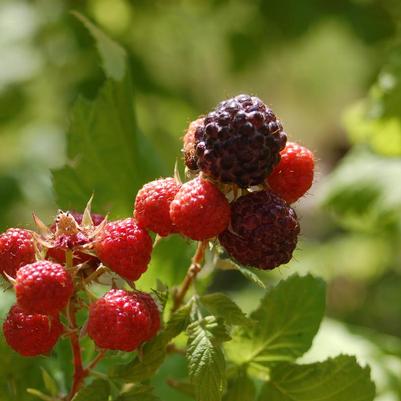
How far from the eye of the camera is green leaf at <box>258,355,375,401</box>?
2225 millimetres

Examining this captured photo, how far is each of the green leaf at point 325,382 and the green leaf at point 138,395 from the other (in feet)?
1.31

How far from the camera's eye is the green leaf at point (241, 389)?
2.29 meters

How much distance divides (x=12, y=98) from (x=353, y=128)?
244cm

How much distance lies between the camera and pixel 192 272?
2.22 m

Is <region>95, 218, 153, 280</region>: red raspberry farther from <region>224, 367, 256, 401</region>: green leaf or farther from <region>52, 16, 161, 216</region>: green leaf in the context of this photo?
<region>52, 16, 161, 216</region>: green leaf

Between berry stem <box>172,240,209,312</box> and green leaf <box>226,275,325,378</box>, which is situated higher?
berry stem <box>172,240,209,312</box>

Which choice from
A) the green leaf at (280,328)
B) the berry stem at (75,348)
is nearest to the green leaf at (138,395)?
the berry stem at (75,348)

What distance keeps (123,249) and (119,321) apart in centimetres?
17

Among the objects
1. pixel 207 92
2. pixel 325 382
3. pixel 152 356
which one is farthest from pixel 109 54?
pixel 207 92

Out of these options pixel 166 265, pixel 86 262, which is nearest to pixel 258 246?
pixel 86 262

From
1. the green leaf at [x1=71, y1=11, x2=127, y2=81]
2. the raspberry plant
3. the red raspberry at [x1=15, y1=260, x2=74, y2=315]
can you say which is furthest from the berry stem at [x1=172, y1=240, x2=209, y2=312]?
the green leaf at [x1=71, y1=11, x2=127, y2=81]

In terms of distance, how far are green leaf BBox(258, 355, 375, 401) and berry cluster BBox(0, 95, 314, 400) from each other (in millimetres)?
430

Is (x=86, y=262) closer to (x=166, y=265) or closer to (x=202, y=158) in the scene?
(x=202, y=158)

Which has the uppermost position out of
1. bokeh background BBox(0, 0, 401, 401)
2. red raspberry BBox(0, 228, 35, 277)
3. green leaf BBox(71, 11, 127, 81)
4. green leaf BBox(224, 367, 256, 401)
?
green leaf BBox(71, 11, 127, 81)
